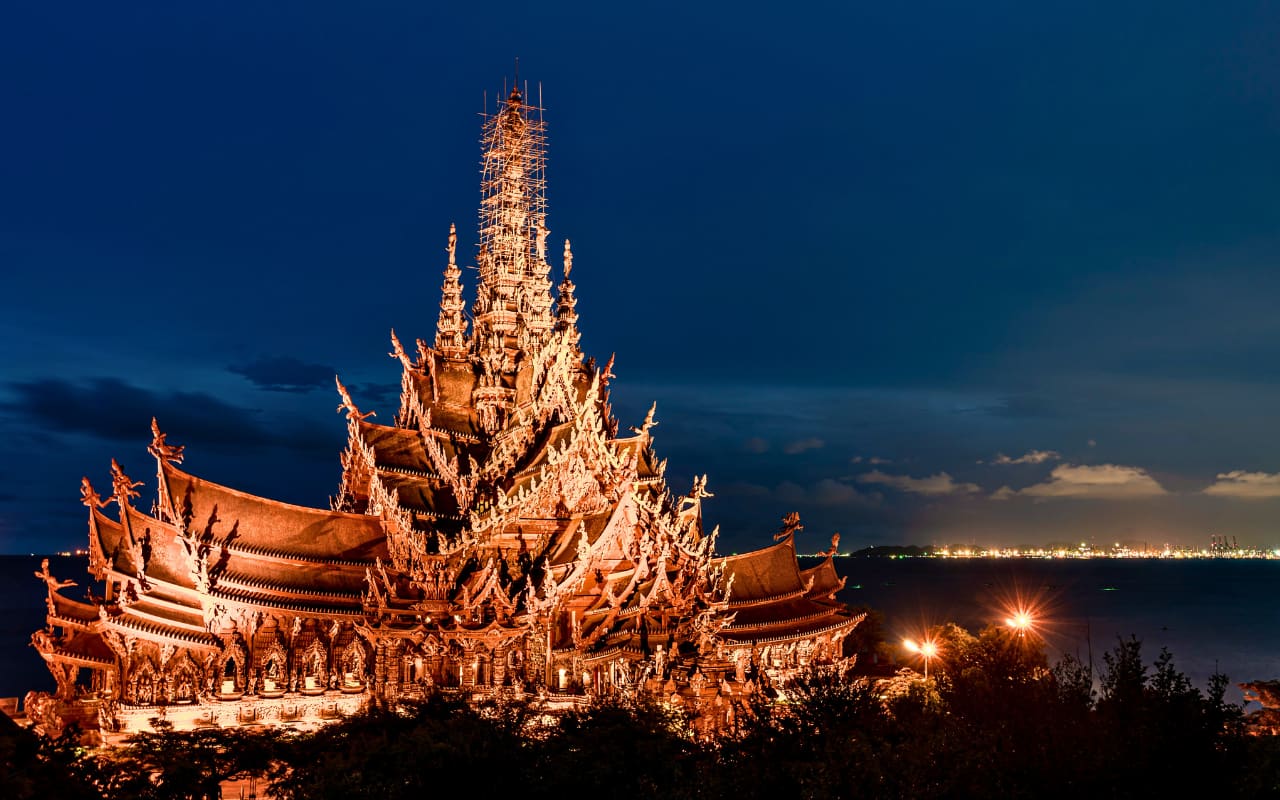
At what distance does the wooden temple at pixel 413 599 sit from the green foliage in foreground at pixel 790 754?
5.67 m

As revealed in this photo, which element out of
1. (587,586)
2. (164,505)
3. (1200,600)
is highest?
(164,505)

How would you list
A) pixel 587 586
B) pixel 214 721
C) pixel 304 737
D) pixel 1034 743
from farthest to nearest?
pixel 587 586
pixel 214 721
pixel 304 737
pixel 1034 743

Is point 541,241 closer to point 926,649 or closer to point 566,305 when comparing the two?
point 566,305

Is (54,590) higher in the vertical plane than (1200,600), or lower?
higher

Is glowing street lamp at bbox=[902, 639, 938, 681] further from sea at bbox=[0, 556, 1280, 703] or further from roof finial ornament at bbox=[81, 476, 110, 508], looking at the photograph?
roof finial ornament at bbox=[81, 476, 110, 508]

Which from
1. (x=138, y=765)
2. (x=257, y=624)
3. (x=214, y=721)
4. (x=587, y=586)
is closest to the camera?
(x=138, y=765)

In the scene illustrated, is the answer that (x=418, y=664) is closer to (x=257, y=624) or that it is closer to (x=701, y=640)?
(x=257, y=624)

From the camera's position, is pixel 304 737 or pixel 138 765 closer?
pixel 138 765

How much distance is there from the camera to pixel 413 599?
2917 cm

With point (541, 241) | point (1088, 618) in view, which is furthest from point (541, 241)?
point (1088, 618)

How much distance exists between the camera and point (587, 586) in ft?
98.6

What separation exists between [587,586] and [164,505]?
11953 millimetres

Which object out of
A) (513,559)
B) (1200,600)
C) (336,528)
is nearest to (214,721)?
(336,528)

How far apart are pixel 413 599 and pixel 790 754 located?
1434cm
